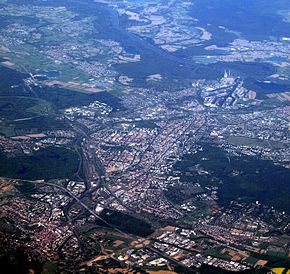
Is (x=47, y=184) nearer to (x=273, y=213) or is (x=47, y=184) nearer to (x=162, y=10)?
(x=273, y=213)

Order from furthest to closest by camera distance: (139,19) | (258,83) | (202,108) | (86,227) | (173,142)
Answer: (139,19) < (258,83) < (202,108) < (173,142) < (86,227)

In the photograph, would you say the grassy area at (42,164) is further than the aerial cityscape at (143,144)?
Yes

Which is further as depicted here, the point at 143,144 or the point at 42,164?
the point at 143,144

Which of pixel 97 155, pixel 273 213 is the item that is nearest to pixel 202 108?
pixel 97 155

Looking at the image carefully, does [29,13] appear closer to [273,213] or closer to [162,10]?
[162,10]

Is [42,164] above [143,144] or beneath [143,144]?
above

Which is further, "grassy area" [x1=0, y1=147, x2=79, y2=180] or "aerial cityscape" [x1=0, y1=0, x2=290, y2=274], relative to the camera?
"grassy area" [x1=0, y1=147, x2=79, y2=180]

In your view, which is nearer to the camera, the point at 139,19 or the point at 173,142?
the point at 173,142

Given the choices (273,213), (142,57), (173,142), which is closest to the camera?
(273,213)
